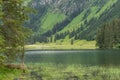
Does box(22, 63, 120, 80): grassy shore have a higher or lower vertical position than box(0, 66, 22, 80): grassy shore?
lower

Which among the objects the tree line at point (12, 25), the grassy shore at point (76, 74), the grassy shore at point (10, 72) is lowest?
the grassy shore at point (76, 74)

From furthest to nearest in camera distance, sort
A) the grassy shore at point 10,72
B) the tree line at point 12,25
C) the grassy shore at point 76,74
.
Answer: the tree line at point 12,25 < the grassy shore at point 76,74 < the grassy shore at point 10,72

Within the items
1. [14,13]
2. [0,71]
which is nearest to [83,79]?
[0,71]

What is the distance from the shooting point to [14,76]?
60719 millimetres

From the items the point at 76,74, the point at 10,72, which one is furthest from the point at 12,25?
the point at 76,74

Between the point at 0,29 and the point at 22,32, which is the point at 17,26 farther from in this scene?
the point at 0,29

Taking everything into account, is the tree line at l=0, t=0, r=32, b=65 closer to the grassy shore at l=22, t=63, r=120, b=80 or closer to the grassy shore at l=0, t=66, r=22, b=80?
the grassy shore at l=0, t=66, r=22, b=80

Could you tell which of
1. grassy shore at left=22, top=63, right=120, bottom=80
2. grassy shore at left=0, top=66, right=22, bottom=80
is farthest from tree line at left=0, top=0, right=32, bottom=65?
grassy shore at left=22, top=63, right=120, bottom=80

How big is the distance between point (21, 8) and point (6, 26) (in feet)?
19.1

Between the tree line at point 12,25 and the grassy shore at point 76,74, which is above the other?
the tree line at point 12,25

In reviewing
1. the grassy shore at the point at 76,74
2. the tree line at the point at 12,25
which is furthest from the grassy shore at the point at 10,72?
the grassy shore at the point at 76,74

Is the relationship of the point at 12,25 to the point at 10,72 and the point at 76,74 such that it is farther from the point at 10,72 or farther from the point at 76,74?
the point at 76,74

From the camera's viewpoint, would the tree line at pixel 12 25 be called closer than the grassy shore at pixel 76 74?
No

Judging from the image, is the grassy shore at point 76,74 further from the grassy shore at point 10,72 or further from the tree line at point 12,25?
the tree line at point 12,25
